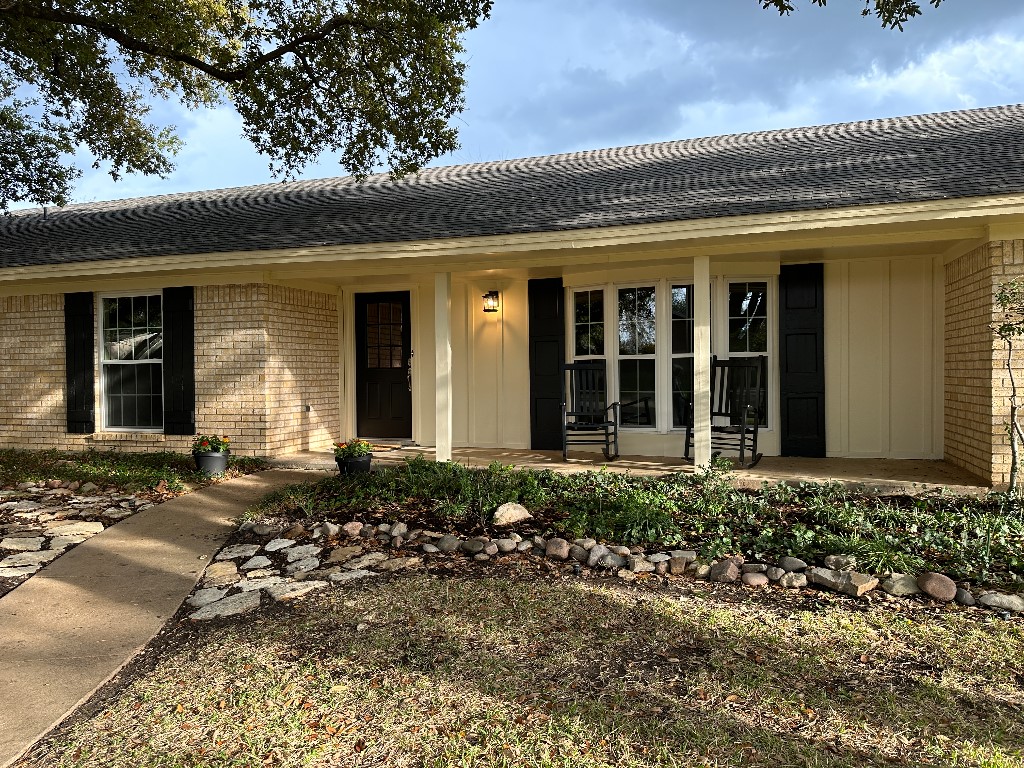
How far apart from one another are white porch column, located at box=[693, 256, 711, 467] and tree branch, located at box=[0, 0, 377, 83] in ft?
14.7

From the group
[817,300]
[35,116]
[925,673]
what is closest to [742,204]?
[817,300]

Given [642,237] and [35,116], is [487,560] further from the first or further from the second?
[35,116]

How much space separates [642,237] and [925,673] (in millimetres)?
4021

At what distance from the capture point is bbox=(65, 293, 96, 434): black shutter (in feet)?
27.9

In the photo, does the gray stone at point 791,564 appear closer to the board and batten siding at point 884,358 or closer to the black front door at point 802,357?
the black front door at point 802,357

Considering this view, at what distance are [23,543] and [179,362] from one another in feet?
11.3

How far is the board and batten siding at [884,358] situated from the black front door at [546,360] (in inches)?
115

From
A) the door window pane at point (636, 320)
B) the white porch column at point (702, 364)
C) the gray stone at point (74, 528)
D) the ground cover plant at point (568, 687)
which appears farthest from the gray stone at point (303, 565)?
the door window pane at point (636, 320)

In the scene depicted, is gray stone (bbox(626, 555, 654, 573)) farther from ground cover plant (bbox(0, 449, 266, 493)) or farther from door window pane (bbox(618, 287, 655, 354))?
ground cover plant (bbox(0, 449, 266, 493))

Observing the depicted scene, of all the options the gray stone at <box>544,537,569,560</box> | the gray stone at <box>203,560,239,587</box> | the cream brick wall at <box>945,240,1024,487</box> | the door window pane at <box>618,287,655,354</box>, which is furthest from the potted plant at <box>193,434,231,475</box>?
the cream brick wall at <box>945,240,1024,487</box>

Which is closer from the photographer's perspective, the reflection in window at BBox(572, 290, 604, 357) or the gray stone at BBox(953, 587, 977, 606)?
the gray stone at BBox(953, 587, 977, 606)

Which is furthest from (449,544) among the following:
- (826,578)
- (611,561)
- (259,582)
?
(826,578)

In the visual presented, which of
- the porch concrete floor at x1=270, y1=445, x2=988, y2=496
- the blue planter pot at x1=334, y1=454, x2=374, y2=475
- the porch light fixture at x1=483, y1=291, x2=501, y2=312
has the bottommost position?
the porch concrete floor at x1=270, y1=445, x2=988, y2=496

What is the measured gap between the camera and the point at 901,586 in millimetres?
3914
